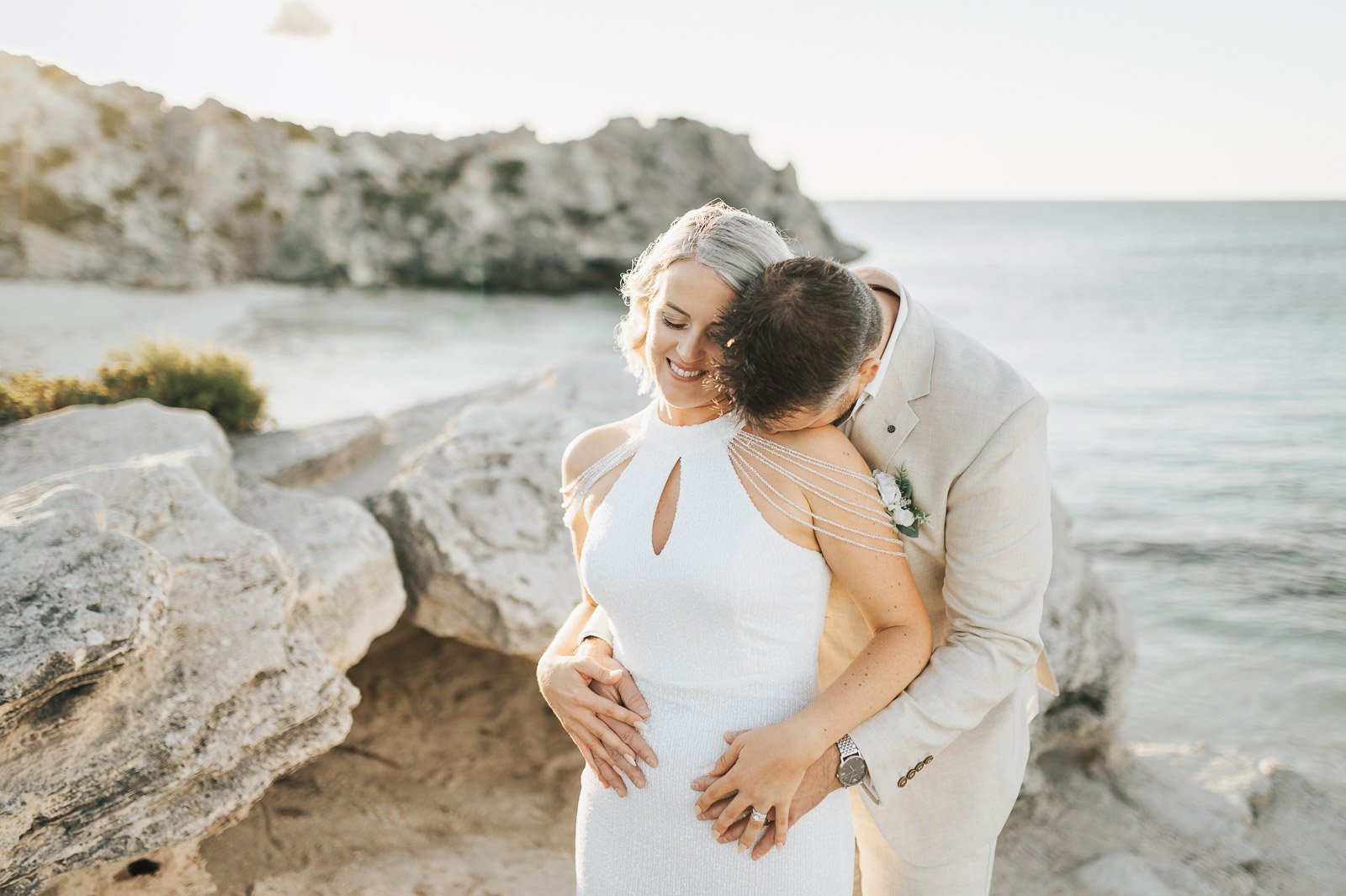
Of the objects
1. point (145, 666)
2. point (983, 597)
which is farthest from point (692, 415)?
point (145, 666)

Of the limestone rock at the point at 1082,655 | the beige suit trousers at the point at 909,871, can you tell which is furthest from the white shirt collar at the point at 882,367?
the limestone rock at the point at 1082,655

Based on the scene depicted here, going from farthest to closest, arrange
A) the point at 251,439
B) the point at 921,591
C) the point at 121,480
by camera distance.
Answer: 1. the point at 251,439
2. the point at 121,480
3. the point at 921,591

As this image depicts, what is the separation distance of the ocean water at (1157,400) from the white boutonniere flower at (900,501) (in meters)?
5.54

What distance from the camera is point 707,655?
2.16 m

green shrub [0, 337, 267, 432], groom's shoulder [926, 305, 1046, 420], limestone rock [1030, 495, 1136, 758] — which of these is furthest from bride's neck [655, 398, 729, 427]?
green shrub [0, 337, 267, 432]

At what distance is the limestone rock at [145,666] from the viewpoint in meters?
2.62

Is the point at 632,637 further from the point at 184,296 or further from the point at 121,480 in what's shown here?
the point at 184,296

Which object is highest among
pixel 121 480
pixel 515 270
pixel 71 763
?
pixel 121 480

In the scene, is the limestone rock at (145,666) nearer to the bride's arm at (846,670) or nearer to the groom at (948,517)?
the groom at (948,517)

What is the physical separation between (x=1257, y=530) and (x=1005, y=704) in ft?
33.4

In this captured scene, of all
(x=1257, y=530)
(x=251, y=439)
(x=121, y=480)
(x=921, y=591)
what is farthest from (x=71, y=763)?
(x=1257, y=530)

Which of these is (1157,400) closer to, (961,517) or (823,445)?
(961,517)

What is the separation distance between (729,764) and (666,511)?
0.61 metres

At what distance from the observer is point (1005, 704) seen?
2541mm
